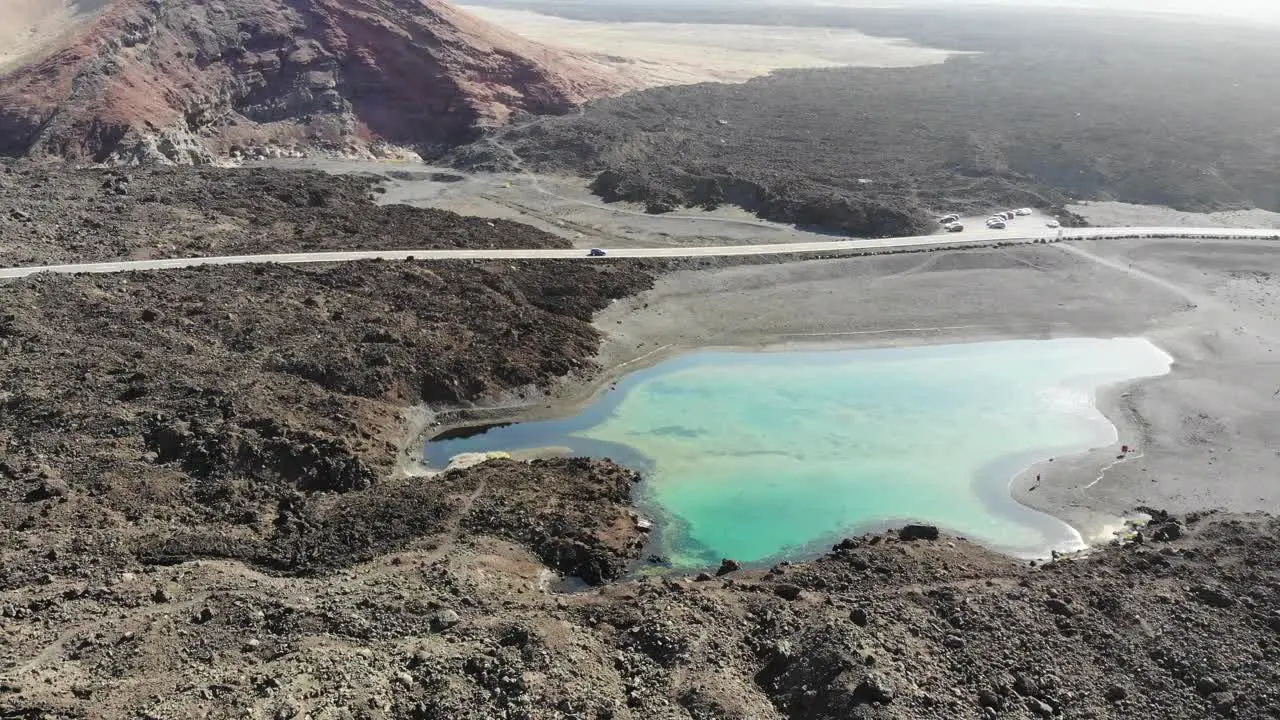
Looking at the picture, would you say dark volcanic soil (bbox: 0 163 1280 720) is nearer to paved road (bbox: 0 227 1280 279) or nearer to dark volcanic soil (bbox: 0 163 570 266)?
paved road (bbox: 0 227 1280 279)

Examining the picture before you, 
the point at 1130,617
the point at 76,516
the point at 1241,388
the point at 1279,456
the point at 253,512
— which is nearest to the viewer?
the point at 1130,617

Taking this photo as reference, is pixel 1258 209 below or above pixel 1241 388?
above

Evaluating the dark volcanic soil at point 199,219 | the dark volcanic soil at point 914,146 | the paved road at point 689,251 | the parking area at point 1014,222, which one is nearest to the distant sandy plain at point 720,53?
the dark volcanic soil at point 914,146

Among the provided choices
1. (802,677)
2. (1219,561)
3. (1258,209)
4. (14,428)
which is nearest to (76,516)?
(14,428)

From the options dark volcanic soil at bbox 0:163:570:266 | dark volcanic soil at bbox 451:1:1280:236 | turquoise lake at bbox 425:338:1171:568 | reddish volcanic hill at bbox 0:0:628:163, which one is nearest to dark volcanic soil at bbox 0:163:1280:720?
turquoise lake at bbox 425:338:1171:568

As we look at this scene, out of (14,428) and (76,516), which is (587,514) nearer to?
(76,516)

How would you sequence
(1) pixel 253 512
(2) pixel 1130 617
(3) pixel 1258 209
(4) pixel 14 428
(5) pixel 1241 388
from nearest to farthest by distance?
(2) pixel 1130 617, (1) pixel 253 512, (4) pixel 14 428, (5) pixel 1241 388, (3) pixel 1258 209

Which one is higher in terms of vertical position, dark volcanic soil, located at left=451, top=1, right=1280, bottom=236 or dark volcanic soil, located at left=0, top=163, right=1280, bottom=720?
dark volcanic soil, located at left=451, top=1, right=1280, bottom=236
